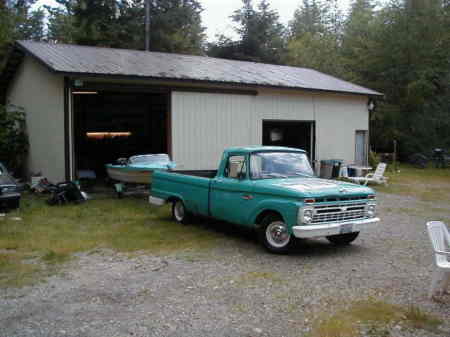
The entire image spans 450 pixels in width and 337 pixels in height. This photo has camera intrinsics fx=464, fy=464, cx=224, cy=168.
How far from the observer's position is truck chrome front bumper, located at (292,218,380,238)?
6754mm

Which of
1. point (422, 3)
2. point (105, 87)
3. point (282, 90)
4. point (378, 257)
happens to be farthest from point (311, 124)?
point (422, 3)

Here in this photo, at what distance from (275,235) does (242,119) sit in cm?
898

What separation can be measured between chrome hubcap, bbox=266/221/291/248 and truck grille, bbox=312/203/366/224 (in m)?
0.52

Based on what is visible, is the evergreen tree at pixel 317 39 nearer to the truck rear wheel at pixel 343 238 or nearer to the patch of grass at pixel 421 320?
the truck rear wheel at pixel 343 238

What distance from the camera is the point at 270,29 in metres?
38.1

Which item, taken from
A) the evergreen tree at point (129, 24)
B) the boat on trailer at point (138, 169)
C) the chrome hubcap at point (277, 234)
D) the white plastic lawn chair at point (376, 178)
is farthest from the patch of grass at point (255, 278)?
the evergreen tree at point (129, 24)

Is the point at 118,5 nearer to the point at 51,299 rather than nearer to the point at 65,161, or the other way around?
the point at 65,161

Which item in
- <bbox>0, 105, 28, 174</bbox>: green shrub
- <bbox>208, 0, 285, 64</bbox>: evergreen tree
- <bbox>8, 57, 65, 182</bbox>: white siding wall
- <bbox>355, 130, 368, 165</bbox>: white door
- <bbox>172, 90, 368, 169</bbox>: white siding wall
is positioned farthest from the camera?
<bbox>208, 0, 285, 64</bbox>: evergreen tree

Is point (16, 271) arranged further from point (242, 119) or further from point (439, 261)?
point (242, 119)

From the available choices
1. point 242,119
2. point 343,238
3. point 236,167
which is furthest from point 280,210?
point 242,119

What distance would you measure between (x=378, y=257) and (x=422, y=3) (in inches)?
1048

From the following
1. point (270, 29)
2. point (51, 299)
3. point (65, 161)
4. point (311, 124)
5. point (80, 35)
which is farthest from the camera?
point (270, 29)

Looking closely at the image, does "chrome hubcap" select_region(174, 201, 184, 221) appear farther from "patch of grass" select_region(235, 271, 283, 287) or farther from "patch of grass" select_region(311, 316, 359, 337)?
"patch of grass" select_region(311, 316, 359, 337)

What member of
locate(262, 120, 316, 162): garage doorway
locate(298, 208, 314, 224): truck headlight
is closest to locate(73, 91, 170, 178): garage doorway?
locate(262, 120, 316, 162): garage doorway
